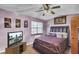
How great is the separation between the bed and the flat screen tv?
30 centimetres

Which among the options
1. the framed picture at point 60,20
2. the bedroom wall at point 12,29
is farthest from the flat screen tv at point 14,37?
the framed picture at point 60,20

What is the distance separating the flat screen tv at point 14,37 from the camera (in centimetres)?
220

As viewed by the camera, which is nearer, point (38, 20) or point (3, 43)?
point (3, 43)

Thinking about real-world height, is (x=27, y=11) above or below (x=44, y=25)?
above

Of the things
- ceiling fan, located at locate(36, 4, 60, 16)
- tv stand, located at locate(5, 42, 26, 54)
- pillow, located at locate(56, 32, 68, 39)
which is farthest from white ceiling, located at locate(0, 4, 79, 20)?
tv stand, located at locate(5, 42, 26, 54)

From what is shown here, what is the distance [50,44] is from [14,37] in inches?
26.9

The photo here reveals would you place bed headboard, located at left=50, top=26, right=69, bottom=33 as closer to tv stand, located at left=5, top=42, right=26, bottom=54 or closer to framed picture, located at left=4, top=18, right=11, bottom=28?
tv stand, located at left=5, top=42, right=26, bottom=54

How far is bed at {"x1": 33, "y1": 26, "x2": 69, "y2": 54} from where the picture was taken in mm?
2193

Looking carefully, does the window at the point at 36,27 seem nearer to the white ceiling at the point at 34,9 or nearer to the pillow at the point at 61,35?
the white ceiling at the point at 34,9

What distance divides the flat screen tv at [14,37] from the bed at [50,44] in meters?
0.30
